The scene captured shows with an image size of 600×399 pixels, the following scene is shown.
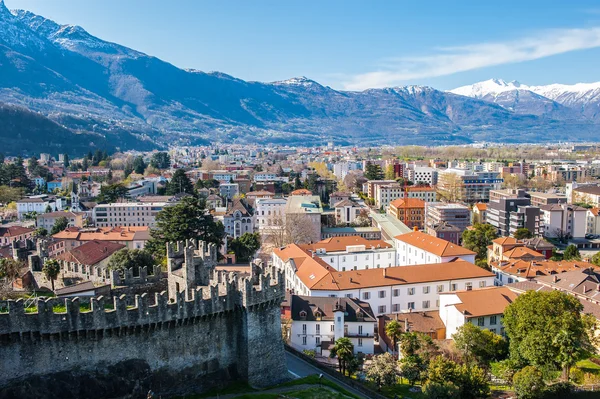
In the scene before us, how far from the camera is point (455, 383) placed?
31094mm

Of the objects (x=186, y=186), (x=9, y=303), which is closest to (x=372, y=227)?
(x=186, y=186)

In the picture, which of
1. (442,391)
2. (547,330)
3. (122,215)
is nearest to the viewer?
(442,391)

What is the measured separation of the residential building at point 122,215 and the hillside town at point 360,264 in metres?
0.25

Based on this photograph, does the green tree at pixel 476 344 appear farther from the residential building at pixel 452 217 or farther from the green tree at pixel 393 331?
the residential building at pixel 452 217

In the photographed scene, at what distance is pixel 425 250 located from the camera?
6128 centimetres

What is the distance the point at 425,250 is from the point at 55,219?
60.4 meters

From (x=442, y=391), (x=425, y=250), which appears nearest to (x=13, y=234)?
→ (x=425, y=250)

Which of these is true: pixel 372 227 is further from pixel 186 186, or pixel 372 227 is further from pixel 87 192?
pixel 87 192

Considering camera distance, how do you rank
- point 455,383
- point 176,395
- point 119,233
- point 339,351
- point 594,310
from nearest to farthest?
point 176,395 < point 455,383 < point 339,351 < point 594,310 < point 119,233

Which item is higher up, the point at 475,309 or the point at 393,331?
the point at 475,309

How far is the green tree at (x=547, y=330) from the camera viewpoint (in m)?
36.0

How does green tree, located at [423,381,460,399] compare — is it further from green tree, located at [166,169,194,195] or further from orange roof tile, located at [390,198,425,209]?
green tree, located at [166,169,194,195]

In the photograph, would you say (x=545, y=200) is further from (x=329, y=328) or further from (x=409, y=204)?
(x=329, y=328)

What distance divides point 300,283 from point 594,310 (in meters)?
25.3
